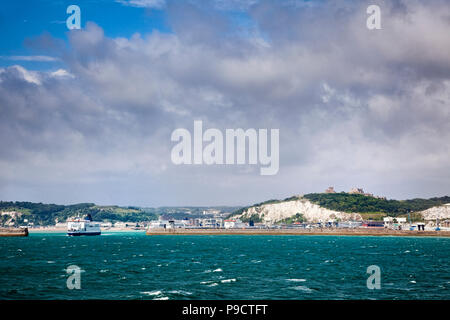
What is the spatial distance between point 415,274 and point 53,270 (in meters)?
63.3

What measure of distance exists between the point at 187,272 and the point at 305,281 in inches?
855

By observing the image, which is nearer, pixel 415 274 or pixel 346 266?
pixel 415 274

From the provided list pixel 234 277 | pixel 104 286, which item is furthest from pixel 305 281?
pixel 104 286

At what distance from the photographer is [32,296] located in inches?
1960

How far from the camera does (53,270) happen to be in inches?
2933
